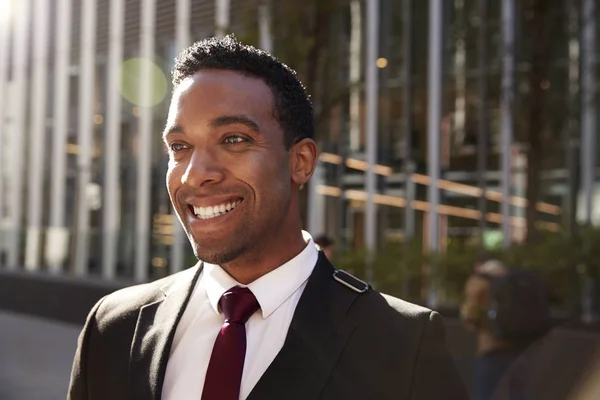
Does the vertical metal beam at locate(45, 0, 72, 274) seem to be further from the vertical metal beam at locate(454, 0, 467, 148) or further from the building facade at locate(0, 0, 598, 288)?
the vertical metal beam at locate(454, 0, 467, 148)

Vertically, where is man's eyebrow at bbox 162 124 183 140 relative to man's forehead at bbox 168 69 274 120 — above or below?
below

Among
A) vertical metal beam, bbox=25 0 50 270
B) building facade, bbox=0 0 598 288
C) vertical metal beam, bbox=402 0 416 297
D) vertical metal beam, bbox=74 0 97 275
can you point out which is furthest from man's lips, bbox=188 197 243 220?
vertical metal beam, bbox=25 0 50 270

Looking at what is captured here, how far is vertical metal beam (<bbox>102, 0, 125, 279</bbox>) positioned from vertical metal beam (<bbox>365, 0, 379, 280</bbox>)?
26.3 feet

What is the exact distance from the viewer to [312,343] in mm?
1723

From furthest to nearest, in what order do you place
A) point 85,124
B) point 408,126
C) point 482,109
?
point 85,124 < point 408,126 < point 482,109

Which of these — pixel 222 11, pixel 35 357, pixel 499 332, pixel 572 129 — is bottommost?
pixel 35 357

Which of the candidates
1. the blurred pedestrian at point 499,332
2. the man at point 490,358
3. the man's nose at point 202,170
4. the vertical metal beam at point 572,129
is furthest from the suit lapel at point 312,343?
the vertical metal beam at point 572,129

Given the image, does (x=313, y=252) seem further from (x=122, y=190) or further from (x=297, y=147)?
(x=122, y=190)

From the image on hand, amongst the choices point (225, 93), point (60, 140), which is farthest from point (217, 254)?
point (60, 140)

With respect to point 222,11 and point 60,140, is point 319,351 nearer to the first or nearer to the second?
point 222,11

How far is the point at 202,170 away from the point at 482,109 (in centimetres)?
1367

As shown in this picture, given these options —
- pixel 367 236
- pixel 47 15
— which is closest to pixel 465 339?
pixel 367 236

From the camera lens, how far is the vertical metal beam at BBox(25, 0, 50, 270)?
24672 millimetres

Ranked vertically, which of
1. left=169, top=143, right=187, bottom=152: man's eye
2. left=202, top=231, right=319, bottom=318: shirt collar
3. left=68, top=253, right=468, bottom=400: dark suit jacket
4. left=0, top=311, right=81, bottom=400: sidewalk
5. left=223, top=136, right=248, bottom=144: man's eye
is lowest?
left=0, top=311, right=81, bottom=400: sidewalk
